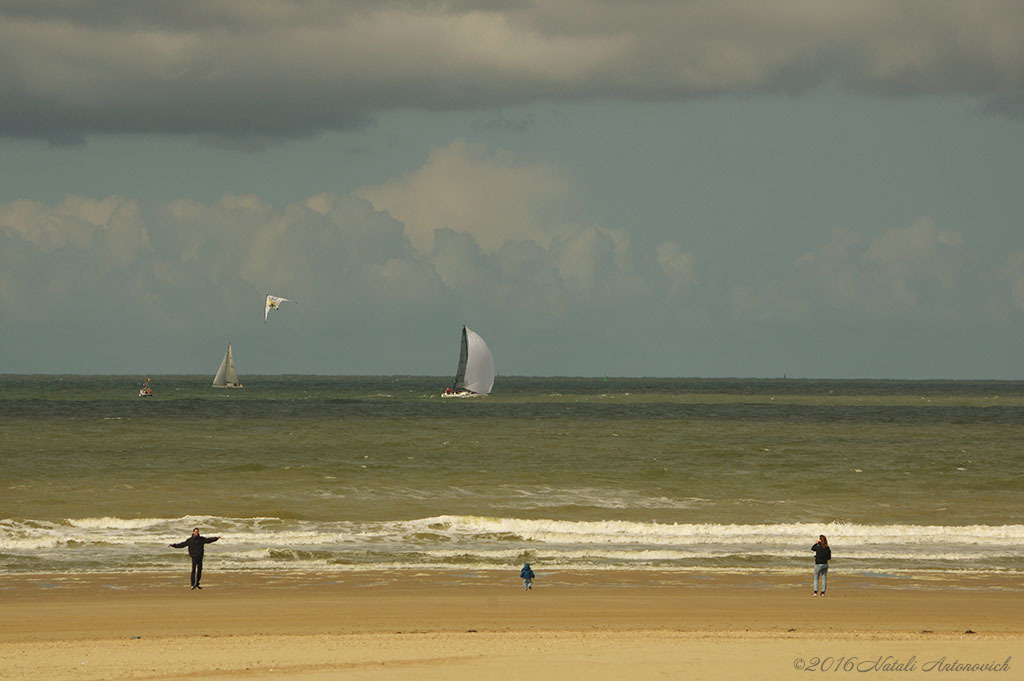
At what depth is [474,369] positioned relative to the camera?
152250 mm

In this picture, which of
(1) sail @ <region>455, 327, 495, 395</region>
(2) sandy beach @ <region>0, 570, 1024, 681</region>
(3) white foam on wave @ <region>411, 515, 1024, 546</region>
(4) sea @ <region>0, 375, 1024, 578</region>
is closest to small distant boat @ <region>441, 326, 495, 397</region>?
(1) sail @ <region>455, 327, 495, 395</region>

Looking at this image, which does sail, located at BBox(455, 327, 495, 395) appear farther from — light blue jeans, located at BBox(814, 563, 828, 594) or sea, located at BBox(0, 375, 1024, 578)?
light blue jeans, located at BBox(814, 563, 828, 594)

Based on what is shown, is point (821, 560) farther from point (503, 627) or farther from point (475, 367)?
point (475, 367)

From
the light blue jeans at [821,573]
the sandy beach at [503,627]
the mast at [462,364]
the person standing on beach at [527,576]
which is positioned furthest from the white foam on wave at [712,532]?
the mast at [462,364]

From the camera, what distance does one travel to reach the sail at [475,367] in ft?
486

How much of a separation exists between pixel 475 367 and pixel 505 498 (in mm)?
106947

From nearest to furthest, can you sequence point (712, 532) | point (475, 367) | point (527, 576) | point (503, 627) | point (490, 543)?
point (503, 627) < point (527, 576) < point (490, 543) < point (712, 532) < point (475, 367)

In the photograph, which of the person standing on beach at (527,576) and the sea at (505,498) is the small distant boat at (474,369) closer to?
the sea at (505,498)

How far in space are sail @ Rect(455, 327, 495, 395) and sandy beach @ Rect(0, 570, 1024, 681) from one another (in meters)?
119

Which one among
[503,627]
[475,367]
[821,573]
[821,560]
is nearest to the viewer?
[503,627]

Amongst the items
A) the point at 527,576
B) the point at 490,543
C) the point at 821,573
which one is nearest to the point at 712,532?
the point at 490,543

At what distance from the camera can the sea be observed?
31516mm

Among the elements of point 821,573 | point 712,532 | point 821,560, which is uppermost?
point 821,560

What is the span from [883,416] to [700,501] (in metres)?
83.5
